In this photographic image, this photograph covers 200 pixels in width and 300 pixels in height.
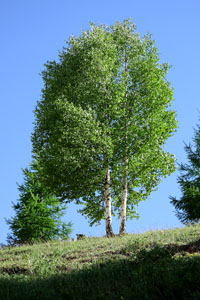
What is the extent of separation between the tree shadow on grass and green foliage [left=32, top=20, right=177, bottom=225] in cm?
955

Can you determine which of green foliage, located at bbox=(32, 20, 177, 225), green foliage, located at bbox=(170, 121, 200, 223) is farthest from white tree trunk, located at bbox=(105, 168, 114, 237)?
green foliage, located at bbox=(170, 121, 200, 223)

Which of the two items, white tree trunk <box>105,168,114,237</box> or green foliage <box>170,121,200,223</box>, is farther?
white tree trunk <box>105,168,114,237</box>

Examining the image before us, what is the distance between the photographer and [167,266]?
919 cm

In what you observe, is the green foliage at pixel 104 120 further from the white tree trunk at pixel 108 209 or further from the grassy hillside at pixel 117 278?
the grassy hillside at pixel 117 278

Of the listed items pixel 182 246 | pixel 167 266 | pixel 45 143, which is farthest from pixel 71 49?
pixel 167 266

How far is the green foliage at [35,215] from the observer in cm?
2327

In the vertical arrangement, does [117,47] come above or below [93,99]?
above

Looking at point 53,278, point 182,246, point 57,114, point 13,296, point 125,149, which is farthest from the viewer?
point 57,114

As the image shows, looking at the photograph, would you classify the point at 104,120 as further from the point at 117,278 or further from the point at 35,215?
the point at 117,278

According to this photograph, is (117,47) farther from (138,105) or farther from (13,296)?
(13,296)

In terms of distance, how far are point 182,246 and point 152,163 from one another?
9.01m

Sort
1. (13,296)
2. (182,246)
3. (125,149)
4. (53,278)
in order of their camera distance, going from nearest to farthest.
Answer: (13,296)
(53,278)
(182,246)
(125,149)

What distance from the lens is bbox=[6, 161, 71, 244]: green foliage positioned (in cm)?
2327

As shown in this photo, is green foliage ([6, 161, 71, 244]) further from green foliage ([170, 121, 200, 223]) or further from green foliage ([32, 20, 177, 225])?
green foliage ([170, 121, 200, 223])
